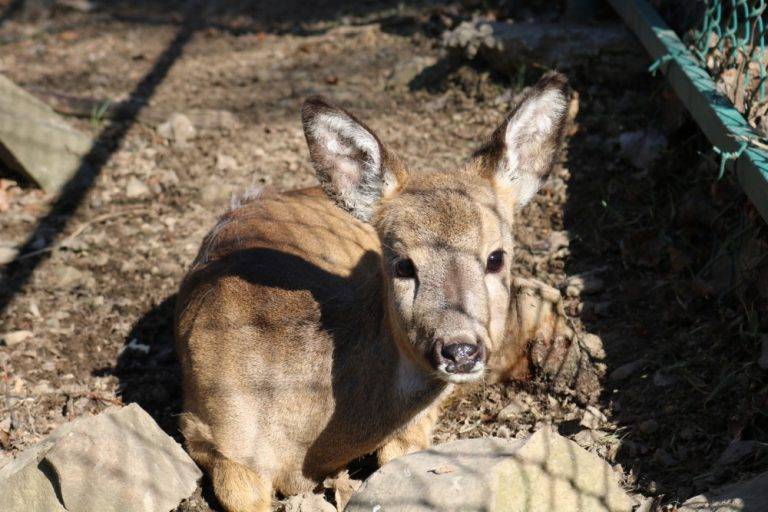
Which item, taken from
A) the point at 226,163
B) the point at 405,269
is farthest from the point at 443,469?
the point at 226,163

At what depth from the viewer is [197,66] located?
8.55 m

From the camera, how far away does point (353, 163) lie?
161 inches

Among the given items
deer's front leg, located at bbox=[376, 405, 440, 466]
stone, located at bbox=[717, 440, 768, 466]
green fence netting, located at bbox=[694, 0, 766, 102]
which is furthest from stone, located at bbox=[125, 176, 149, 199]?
stone, located at bbox=[717, 440, 768, 466]

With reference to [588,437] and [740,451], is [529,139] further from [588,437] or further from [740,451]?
[740,451]

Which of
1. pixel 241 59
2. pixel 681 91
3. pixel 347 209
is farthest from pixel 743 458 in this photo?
pixel 241 59

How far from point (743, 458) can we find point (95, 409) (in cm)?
299

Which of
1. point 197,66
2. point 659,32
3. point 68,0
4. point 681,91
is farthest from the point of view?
point 68,0

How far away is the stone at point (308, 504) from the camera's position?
13.1 ft

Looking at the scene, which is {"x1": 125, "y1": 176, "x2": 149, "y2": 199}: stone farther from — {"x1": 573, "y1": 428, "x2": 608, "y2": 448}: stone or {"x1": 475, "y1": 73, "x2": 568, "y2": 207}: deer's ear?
{"x1": 573, "y1": 428, "x2": 608, "y2": 448}: stone

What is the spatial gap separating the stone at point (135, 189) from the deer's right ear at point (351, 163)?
114 inches

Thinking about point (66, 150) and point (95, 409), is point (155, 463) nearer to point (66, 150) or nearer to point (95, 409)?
point (95, 409)

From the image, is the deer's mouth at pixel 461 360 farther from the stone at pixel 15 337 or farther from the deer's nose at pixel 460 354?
the stone at pixel 15 337

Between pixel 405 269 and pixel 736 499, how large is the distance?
4.63 feet

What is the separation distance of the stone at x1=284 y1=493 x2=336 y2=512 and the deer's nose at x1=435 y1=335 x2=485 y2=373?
1056mm
